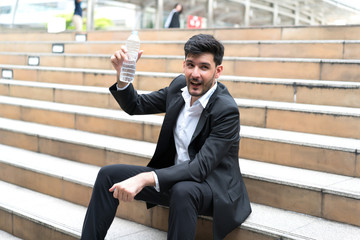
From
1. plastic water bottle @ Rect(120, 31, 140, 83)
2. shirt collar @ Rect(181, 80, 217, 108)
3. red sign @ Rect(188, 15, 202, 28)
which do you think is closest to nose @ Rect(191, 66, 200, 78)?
shirt collar @ Rect(181, 80, 217, 108)

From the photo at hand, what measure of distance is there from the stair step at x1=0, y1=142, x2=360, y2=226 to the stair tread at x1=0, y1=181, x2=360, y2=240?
2.3 inches

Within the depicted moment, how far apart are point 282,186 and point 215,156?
0.72 m

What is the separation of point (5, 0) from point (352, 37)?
10.4 m

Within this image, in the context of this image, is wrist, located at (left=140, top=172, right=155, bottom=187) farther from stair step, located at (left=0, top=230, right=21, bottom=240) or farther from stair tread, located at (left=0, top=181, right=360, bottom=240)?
stair step, located at (left=0, top=230, right=21, bottom=240)

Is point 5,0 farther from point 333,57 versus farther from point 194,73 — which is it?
point 194,73

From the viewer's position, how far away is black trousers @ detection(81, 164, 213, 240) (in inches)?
83.5

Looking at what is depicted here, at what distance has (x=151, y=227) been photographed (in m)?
3.00

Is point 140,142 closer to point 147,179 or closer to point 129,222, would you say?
point 129,222

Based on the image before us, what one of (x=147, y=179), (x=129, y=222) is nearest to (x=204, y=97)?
(x=147, y=179)

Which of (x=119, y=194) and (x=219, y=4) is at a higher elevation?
(x=219, y=4)

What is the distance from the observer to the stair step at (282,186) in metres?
2.58

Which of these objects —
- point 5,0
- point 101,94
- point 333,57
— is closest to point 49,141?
point 101,94

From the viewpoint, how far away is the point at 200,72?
7.84 feet

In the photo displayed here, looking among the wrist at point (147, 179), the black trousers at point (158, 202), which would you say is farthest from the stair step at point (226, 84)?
the wrist at point (147, 179)
